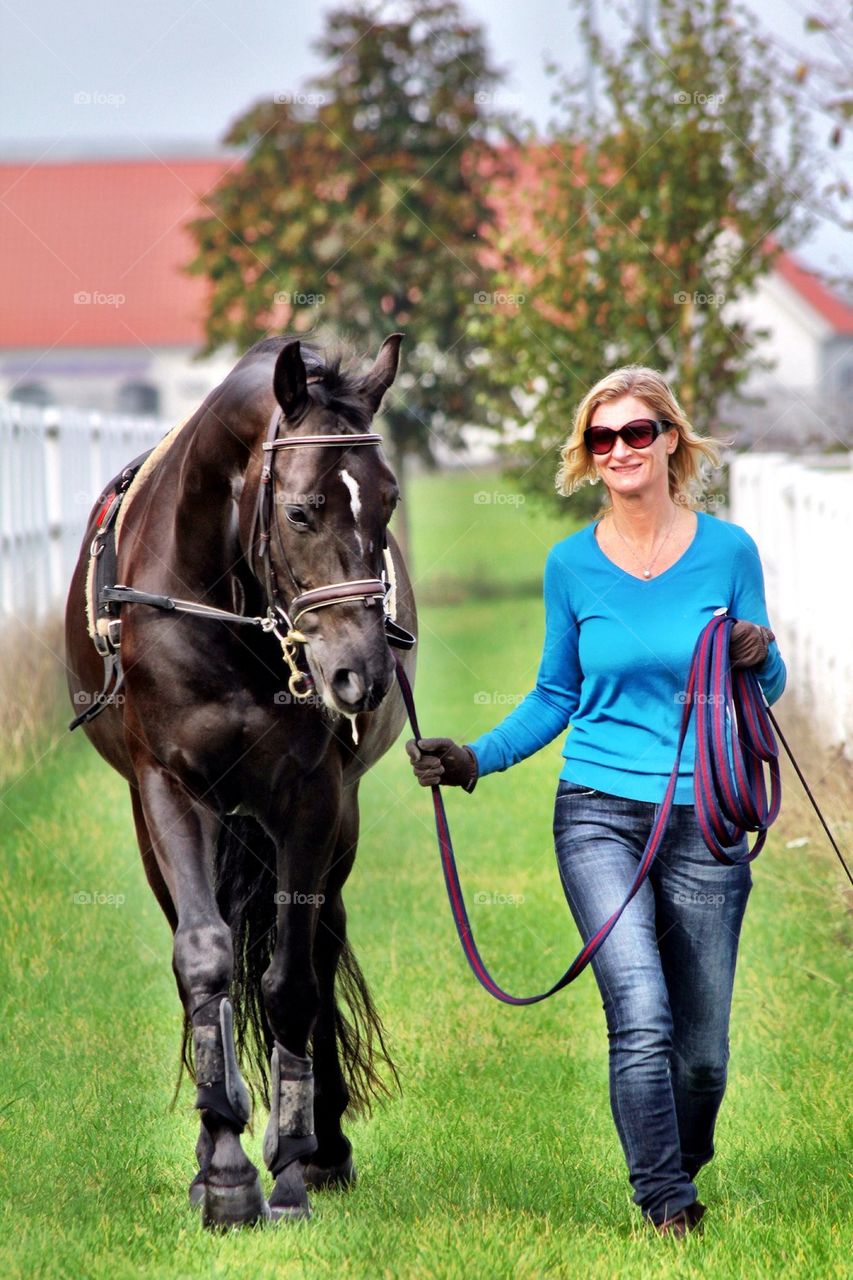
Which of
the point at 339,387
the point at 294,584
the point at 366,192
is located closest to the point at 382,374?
the point at 339,387

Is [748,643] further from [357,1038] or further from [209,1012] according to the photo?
[357,1038]

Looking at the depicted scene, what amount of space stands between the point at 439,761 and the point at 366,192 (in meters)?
15.9

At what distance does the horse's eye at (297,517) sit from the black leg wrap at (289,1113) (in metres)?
1.36

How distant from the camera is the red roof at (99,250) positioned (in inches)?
1946

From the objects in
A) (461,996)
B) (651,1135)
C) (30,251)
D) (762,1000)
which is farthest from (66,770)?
(30,251)

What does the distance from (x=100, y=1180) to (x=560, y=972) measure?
2.18 meters

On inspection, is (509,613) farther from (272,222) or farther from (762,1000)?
(762,1000)

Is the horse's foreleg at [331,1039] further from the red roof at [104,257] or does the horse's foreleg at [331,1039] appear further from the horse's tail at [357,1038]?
the red roof at [104,257]

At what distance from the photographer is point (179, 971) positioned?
3.88 meters

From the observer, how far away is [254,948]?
4641 millimetres

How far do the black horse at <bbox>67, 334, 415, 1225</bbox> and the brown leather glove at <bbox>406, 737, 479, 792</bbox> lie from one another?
0.18 metres

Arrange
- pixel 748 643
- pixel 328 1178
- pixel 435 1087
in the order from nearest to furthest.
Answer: pixel 748 643
pixel 328 1178
pixel 435 1087

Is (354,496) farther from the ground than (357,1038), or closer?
farther from the ground

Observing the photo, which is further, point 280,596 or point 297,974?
point 297,974
